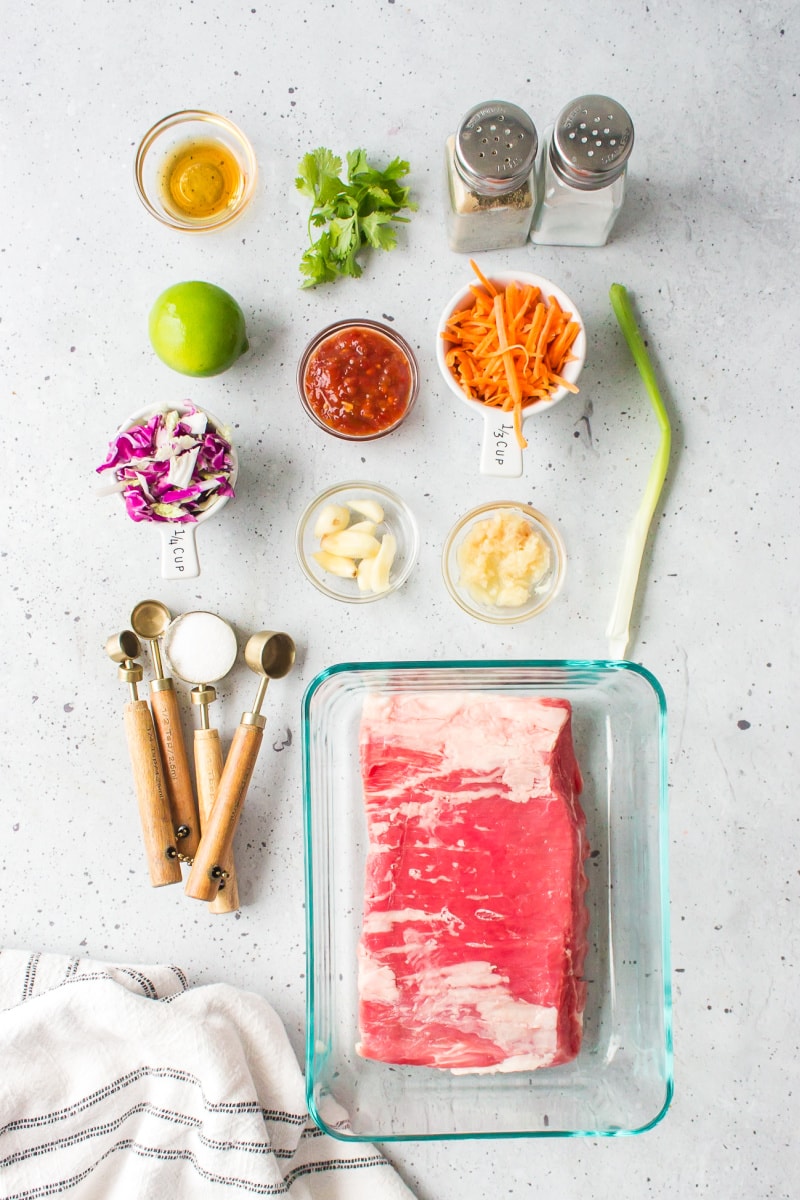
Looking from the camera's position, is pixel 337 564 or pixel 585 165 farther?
pixel 337 564

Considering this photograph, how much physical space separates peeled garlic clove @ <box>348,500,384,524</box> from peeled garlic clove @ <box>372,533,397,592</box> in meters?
0.04

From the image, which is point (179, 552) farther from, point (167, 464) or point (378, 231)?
point (378, 231)

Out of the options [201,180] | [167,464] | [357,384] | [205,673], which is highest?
[201,180]

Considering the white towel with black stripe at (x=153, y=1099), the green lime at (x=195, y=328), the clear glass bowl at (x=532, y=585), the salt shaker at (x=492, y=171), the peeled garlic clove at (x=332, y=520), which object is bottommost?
the white towel with black stripe at (x=153, y=1099)

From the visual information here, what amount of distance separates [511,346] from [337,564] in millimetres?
485

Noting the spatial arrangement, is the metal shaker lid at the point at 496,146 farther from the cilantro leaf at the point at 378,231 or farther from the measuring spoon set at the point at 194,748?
the measuring spoon set at the point at 194,748

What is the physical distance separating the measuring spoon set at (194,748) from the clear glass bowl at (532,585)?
326 mm

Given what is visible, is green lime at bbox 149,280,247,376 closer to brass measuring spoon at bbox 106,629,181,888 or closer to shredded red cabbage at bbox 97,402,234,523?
shredded red cabbage at bbox 97,402,234,523

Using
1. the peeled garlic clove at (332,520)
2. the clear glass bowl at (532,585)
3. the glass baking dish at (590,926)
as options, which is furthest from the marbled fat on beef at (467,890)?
the peeled garlic clove at (332,520)

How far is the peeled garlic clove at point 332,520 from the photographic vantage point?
1.58 meters

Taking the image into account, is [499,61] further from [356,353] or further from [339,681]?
[339,681]

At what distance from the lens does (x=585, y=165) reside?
1399 millimetres

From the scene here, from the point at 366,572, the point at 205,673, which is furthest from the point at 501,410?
the point at 205,673

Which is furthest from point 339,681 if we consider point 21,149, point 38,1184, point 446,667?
point 21,149
